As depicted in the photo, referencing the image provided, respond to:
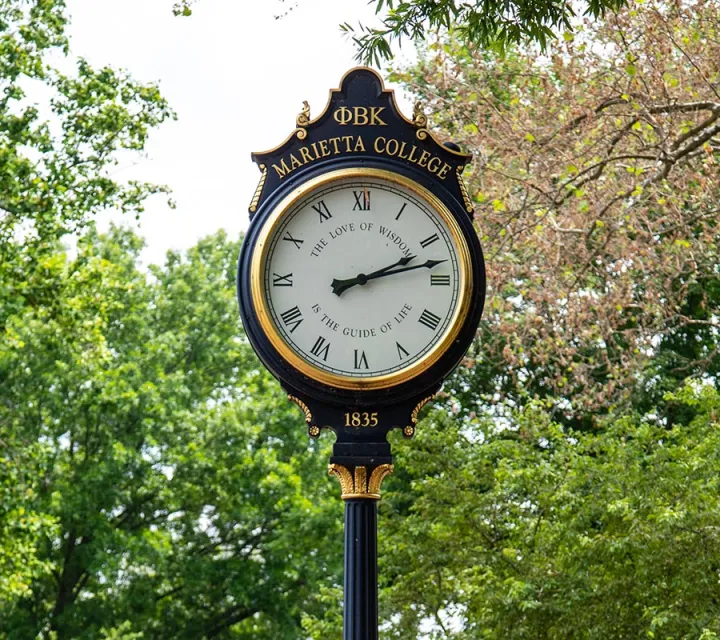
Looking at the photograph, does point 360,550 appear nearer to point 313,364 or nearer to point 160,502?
point 313,364

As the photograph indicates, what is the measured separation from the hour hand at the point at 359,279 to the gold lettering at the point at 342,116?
48 cm

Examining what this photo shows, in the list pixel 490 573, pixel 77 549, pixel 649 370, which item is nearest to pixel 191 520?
pixel 77 549

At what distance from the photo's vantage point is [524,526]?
573 inches

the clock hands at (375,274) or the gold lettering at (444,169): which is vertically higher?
the gold lettering at (444,169)

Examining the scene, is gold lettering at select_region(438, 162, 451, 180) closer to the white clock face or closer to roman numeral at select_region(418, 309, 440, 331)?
the white clock face

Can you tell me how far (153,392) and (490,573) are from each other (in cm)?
1067

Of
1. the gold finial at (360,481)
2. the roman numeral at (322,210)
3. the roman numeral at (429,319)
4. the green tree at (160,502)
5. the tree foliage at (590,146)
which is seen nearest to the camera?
the gold finial at (360,481)

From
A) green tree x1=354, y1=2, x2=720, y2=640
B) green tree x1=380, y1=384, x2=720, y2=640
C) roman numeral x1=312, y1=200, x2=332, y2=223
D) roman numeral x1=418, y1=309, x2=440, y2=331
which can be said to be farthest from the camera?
green tree x1=380, y1=384, x2=720, y2=640

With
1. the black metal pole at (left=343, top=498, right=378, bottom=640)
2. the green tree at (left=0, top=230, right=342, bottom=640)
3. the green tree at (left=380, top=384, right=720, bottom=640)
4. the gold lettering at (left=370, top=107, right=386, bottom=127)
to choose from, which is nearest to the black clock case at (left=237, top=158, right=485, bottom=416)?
the gold lettering at (left=370, top=107, right=386, bottom=127)

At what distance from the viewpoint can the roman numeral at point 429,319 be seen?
13.6ft

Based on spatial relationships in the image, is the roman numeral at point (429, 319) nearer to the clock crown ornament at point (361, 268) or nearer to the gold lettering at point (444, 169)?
the clock crown ornament at point (361, 268)

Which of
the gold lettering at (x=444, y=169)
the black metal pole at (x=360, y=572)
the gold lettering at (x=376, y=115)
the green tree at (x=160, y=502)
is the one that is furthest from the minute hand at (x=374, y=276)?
the green tree at (x=160, y=502)

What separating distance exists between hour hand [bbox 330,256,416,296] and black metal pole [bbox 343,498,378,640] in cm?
65

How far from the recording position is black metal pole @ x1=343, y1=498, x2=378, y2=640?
3918 millimetres
